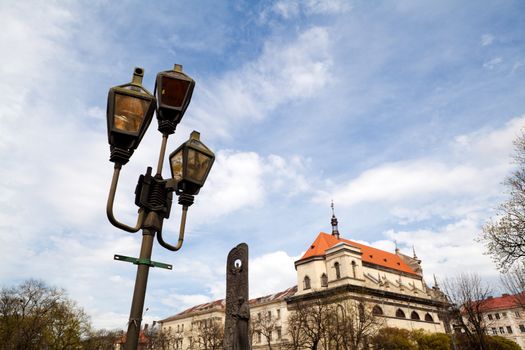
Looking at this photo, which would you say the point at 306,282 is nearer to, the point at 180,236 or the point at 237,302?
the point at 237,302

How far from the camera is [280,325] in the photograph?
51.5 metres

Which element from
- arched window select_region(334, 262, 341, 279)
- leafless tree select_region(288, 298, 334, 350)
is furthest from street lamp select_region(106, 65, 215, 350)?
arched window select_region(334, 262, 341, 279)

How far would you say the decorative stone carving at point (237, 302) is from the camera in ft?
25.4

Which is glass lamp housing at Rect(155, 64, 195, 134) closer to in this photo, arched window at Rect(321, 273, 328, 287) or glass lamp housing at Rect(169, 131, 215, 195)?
glass lamp housing at Rect(169, 131, 215, 195)

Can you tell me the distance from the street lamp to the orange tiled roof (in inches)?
1826

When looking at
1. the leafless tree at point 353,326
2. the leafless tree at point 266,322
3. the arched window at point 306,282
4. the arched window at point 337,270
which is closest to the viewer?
the leafless tree at point 353,326

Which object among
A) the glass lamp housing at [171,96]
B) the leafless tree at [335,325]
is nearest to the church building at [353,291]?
the leafless tree at [335,325]

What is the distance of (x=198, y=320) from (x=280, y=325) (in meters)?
16.8

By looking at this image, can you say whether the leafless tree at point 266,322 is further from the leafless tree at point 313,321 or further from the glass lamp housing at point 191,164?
the glass lamp housing at point 191,164

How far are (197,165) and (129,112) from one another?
2.82ft

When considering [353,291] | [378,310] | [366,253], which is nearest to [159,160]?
[353,291]

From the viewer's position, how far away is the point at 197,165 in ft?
12.1

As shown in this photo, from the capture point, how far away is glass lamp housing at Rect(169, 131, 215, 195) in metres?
3.62

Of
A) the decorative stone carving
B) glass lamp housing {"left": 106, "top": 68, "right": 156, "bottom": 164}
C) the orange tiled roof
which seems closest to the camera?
glass lamp housing {"left": 106, "top": 68, "right": 156, "bottom": 164}
